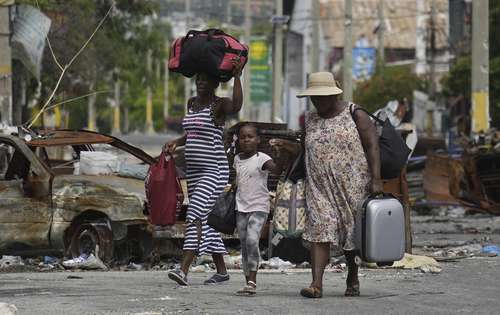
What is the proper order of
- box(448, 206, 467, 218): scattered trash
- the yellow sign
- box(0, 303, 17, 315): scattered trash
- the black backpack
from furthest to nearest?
the yellow sign < box(448, 206, 467, 218): scattered trash < the black backpack < box(0, 303, 17, 315): scattered trash

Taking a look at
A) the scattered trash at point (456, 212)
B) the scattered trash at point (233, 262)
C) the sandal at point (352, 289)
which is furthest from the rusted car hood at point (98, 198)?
the scattered trash at point (456, 212)

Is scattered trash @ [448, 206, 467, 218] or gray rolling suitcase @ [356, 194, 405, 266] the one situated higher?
gray rolling suitcase @ [356, 194, 405, 266]

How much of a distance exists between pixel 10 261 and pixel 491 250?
5.48 m

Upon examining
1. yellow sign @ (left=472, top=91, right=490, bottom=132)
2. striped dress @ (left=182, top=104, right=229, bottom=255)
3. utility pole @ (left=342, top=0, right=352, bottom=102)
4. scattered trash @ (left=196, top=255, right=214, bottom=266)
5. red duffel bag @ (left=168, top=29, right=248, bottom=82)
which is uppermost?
utility pole @ (left=342, top=0, right=352, bottom=102)

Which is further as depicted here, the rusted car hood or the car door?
the car door

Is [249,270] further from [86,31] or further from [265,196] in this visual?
[86,31]

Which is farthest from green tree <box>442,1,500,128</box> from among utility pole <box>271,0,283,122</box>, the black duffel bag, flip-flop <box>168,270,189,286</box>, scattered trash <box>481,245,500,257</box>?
flip-flop <box>168,270,189,286</box>

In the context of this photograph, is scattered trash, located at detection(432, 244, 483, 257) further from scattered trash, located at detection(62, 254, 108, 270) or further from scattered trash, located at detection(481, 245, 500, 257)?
scattered trash, located at detection(62, 254, 108, 270)

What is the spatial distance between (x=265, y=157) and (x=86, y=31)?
82.9 ft

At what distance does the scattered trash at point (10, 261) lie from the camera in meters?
14.3

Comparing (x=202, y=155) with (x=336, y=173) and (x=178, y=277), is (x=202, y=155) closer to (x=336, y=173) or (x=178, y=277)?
(x=178, y=277)

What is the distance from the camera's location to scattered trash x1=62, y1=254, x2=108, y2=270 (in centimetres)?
1400

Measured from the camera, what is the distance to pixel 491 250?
620 inches

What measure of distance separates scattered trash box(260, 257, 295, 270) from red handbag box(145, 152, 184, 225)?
109 inches
